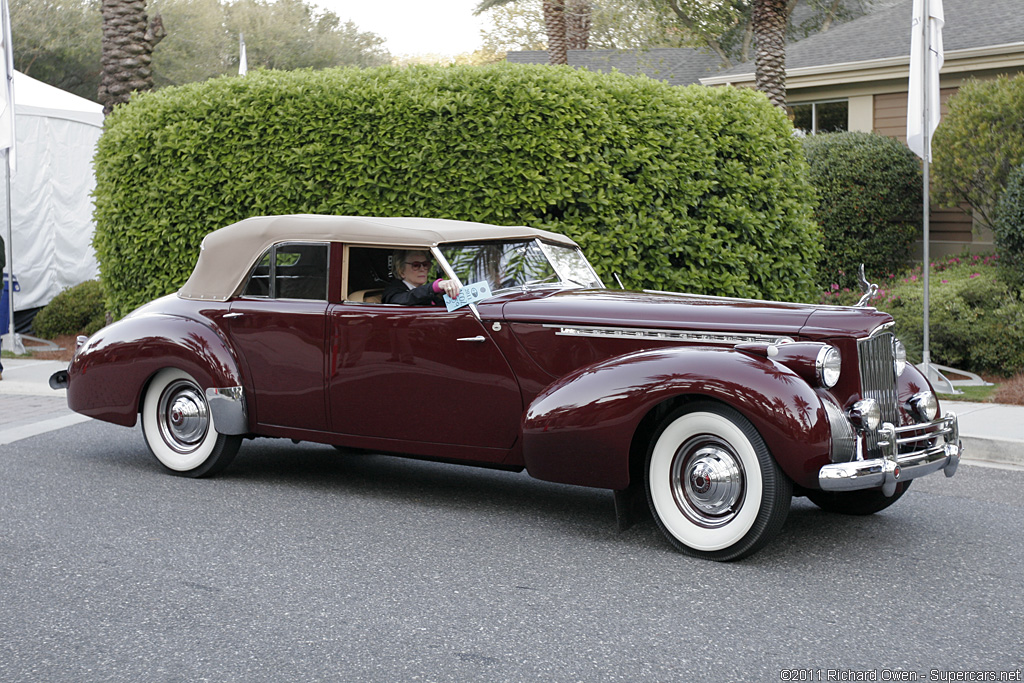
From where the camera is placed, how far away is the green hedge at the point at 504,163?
953 cm

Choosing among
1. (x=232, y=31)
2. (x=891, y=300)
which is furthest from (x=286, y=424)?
(x=232, y=31)

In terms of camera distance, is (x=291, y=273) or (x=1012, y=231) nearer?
(x=291, y=273)

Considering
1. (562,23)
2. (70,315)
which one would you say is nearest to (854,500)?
(70,315)

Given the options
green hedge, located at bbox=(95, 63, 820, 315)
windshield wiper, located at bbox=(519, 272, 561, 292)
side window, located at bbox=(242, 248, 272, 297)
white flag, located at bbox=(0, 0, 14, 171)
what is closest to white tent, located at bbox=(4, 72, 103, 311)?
white flag, located at bbox=(0, 0, 14, 171)

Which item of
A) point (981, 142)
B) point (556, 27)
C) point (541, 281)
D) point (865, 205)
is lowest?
point (541, 281)

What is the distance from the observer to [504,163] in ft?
31.5

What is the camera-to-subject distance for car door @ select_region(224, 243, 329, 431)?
5961 mm

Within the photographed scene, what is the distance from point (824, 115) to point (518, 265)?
15567 mm

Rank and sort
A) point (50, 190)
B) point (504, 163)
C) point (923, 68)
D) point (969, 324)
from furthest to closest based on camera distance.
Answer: point (50, 190) < point (969, 324) < point (923, 68) < point (504, 163)

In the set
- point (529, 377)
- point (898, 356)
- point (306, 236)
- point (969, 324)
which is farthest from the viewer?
point (969, 324)

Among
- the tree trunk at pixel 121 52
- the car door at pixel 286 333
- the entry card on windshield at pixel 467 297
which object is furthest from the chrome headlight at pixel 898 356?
the tree trunk at pixel 121 52

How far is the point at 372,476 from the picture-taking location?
21.6 ft

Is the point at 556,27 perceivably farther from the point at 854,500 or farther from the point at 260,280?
the point at 854,500

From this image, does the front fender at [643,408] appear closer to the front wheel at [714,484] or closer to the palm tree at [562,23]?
the front wheel at [714,484]
